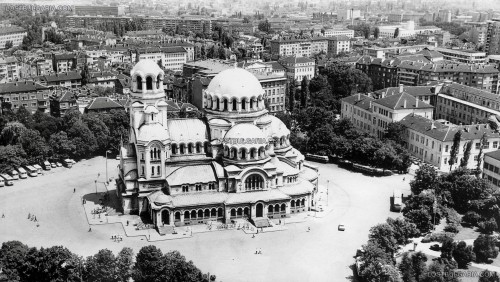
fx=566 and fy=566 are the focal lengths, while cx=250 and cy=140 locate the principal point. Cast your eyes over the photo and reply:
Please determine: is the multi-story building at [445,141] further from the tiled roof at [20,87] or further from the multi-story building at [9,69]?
the multi-story building at [9,69]

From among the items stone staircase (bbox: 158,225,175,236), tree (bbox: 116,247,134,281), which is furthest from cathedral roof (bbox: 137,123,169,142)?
tree (bbox: 116,247,134,281)

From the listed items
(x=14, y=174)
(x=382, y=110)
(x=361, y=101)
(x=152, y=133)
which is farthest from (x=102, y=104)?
(x=382, y=110)

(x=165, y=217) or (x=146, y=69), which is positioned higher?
(x=146, y=69)

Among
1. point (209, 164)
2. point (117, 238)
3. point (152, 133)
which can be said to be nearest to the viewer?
point (117, 238)

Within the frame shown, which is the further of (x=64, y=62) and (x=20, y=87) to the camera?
(x=64, y=62)

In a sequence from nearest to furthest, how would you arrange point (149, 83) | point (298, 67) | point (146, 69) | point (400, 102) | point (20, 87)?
point (146, 69) → point (149, 83) → point (400, 102) → point (20, 87) → point (298, 67)

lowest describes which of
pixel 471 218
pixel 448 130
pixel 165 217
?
pixel 165 217

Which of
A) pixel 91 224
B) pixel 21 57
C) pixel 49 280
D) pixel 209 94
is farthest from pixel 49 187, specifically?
pixel 21 57

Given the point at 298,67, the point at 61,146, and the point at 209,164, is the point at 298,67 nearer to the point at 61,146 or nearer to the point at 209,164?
the point at 61,146
